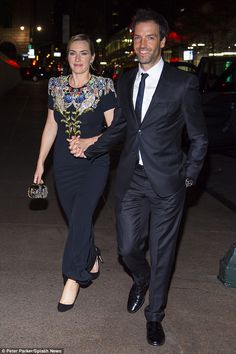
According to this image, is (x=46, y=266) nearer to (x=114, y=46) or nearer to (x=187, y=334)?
(x=187, y=334)

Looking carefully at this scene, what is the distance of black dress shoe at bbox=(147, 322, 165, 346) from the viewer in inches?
151

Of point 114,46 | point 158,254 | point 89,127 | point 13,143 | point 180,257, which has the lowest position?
point 114,46

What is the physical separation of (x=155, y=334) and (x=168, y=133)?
1.37 meters

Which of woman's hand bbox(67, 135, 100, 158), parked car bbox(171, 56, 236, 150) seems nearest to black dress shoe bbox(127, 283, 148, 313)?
woman's hand bbox(67, 135, 100, 158)

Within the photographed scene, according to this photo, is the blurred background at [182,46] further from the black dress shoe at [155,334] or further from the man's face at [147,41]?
the black dress shoe at [155,334]

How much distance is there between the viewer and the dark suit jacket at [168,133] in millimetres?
3688

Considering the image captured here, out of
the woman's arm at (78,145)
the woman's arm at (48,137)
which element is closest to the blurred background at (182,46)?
the woman's arm at (48,137)

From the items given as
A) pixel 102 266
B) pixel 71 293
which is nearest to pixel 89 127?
pixel 71 293

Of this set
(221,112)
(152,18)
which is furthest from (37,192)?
(221,112)

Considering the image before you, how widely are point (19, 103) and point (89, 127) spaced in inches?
876

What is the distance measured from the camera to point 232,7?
119 feet

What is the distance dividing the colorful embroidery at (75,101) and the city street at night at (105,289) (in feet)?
4.58

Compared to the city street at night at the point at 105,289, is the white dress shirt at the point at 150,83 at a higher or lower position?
higher

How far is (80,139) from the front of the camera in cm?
427
